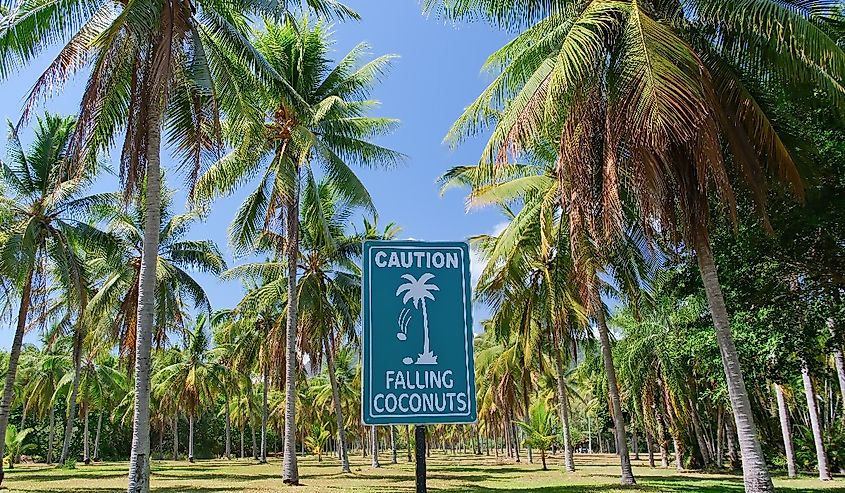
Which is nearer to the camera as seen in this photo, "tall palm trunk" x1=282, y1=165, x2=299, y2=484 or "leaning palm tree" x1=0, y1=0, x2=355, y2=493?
"leaning palm tree" x1=0, y1=0, x2=355, y2=493

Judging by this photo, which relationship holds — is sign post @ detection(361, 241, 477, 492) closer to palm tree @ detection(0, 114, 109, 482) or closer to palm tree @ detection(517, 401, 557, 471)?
palm tree @ detection(0, 114, 109, 482)

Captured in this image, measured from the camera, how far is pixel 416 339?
2328mm

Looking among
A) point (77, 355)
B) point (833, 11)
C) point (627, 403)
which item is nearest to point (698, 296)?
point (833, 11)

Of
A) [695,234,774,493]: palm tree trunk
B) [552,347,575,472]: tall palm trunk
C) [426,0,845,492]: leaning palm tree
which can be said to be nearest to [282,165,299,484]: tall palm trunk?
[426,0,845,492]: leaning palm tree

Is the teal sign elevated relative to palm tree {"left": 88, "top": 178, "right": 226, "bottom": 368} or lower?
lower

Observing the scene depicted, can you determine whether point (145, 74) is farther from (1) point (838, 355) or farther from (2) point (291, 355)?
(1) point (838, 355)

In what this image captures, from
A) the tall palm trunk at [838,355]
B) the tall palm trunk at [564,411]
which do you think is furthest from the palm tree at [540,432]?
the tall palm trunk at [838,355]

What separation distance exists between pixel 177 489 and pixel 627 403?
882 inches

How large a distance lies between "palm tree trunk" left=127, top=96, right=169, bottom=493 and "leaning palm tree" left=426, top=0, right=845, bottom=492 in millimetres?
6277

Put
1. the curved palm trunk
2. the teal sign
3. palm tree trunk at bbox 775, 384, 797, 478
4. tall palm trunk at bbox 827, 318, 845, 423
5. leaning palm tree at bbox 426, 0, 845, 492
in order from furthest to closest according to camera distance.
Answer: palm tree trunk at bbox 775, 384, 797, 478
tall palm trunk at bbox 827, 318, 845, 423
the curved palm trunk
leaning palm tree at bbox 426, 0, 845, 492
the teal sign

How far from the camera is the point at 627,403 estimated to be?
32.2 meters

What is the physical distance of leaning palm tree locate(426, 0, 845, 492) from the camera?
345 inches

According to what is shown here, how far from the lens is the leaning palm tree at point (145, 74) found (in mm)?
10891

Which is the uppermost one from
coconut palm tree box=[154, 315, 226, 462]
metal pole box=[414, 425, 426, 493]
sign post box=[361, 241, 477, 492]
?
coconut palm tree box=[154, 315, 226, 462]
